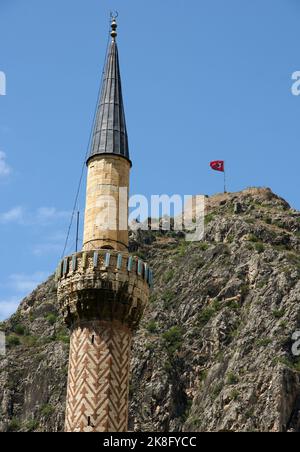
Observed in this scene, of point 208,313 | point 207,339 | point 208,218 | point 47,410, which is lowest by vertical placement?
point 47,410

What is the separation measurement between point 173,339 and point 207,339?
4123 millimetres

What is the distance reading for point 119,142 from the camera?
25.5 metres

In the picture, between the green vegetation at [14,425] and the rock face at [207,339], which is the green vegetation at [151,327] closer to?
the rock face at [207,339]

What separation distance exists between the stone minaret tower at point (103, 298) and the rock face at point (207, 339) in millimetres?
55526

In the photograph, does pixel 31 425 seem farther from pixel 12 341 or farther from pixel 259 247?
pixel 259 247

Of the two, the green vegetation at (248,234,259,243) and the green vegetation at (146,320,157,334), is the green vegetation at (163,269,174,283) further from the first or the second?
the green vegetation at (146,320,157,334)

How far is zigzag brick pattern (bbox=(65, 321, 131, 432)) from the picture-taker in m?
22.3

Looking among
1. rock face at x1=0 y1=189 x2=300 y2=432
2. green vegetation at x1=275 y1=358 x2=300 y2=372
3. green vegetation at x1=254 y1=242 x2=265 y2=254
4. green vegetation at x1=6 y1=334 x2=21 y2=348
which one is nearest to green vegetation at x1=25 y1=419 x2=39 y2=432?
rock face at x1=0 y1=189 x2=300 y2=432

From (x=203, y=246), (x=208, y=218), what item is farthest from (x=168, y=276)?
(x=208, y=218)

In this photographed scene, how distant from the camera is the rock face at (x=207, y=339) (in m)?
82.7

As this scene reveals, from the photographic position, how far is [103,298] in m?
23.6
